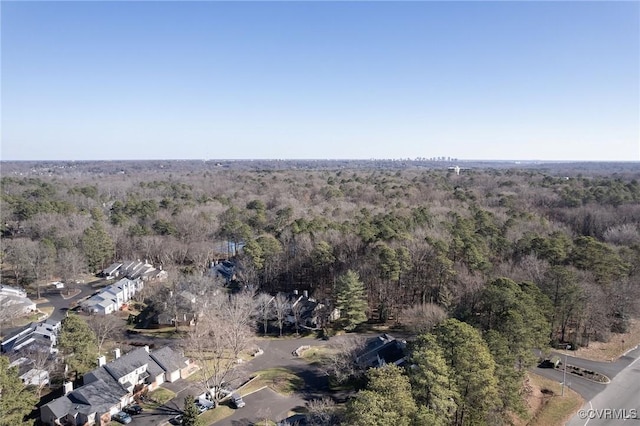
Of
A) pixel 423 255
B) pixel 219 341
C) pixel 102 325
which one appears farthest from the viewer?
pixel 423 255

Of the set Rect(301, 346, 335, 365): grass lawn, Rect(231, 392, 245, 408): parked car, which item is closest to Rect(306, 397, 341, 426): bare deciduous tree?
Rect(231, 392, 245, 408): parked car

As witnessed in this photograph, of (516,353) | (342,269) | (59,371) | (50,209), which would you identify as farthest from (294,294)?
(50,209)

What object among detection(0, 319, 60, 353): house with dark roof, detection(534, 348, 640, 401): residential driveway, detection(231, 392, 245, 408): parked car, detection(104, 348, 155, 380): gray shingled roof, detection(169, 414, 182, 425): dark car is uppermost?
detection(104, 348, 155, 380): gray shingled roof

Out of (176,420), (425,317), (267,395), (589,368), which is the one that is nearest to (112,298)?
(176,420)

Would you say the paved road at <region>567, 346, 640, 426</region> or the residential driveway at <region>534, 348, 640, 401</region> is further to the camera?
the residential driveway at <region>534, 348, 640, 401</region>

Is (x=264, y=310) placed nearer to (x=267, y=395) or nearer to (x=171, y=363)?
(x=171, y=363)

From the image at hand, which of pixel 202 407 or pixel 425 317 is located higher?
pixel 425 317

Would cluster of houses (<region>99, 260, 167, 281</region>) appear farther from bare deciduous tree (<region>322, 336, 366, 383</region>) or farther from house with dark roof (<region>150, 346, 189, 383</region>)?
bare deciduous tree (<region>322, 336, 366, 383</region>)
